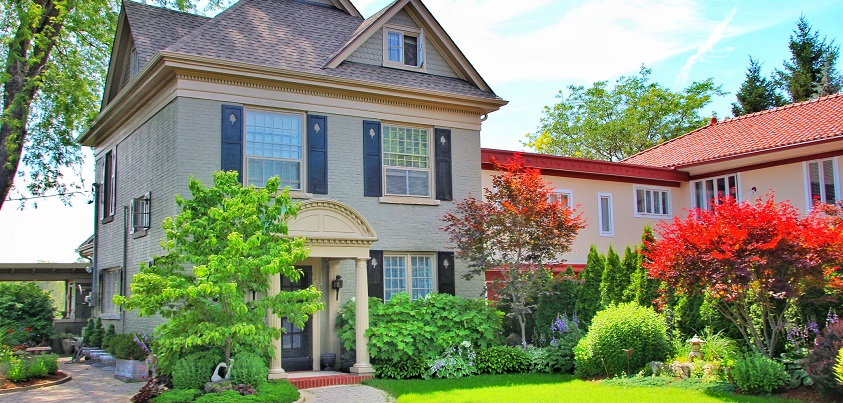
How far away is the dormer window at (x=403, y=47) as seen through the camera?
1731 cm

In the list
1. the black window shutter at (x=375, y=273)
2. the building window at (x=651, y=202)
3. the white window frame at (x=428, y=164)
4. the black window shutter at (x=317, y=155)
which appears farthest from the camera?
the building window at (x=651, y=202)

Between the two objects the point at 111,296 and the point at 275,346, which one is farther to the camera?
the point at 111,296

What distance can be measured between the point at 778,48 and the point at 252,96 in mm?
33401

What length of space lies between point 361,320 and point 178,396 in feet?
14.1

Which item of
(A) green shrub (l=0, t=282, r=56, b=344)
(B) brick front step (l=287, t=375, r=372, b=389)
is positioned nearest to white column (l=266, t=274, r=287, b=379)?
(B) brick front step (l=287, t=375, r=372, b=389)

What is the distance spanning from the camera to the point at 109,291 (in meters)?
19.6

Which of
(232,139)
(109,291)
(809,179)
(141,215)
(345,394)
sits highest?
(232,139)

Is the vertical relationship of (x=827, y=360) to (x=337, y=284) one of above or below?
below

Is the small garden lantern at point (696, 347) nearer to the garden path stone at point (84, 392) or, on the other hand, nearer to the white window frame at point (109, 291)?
the garden path stone at point (84, 392)

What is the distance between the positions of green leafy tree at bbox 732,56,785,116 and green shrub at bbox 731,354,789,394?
29.8 m

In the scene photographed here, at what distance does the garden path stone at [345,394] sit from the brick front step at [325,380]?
0.20m

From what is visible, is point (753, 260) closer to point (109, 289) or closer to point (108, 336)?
point (108, 336)

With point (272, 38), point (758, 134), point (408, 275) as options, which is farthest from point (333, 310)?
point (758, 134)

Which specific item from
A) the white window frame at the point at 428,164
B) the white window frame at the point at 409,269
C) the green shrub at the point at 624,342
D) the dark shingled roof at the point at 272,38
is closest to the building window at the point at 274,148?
the dark shingled roof at the point at 272,38
